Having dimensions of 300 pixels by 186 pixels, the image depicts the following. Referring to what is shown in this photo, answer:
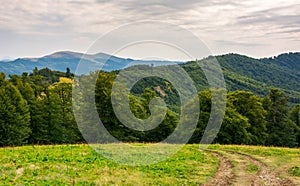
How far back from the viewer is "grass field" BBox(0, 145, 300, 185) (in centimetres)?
1691

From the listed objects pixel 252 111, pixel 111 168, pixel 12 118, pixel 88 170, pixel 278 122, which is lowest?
pixel 278 122

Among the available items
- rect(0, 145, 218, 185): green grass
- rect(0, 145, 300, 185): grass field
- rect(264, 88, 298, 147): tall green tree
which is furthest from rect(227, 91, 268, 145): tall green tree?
rect(0, 145, 218, 185): green grass

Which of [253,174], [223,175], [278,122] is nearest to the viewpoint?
[223,175]

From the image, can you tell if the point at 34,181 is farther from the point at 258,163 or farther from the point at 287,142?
the point at 287,142

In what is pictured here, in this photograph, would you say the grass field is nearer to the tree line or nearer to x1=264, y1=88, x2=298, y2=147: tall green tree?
the tree line

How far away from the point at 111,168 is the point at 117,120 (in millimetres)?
28630

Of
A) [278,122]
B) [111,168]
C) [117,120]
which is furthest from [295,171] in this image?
[278,122]

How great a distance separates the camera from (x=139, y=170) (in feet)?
66.4

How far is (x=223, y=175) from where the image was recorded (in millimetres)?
19984

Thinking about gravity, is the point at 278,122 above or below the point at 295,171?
below

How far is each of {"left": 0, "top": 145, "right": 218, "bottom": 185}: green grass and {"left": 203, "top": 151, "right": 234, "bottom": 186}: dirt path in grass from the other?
1.59 feet

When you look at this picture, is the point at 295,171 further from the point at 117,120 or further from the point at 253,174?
the point at 117,120

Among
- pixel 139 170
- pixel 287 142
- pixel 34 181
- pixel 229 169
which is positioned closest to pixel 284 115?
pixel 287 142

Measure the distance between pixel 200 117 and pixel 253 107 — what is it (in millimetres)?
13946
